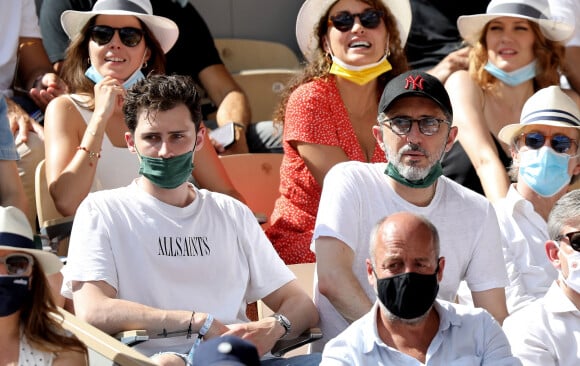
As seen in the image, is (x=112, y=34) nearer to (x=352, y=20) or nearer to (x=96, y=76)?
(x=96, y=76)

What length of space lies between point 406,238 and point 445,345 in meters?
0.38

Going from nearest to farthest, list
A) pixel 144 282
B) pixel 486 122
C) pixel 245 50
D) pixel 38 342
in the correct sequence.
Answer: pixel 38 342 → pixel 144 282 → pixel 486 122 → pixel 245 50

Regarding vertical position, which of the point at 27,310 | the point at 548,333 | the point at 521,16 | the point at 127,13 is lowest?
the point at 548,333

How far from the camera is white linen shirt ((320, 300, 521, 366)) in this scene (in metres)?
4.00

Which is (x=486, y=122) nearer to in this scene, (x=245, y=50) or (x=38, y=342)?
(x=245, y=50)

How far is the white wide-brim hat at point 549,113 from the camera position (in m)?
5.48

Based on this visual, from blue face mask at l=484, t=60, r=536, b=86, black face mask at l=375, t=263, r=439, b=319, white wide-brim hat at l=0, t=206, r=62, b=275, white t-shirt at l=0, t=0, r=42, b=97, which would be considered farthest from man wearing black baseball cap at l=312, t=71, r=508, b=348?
white t-shirt at l=0, t=0, r=42, b=97

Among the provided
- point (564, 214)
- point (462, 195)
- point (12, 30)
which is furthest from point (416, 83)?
point (12, 30)

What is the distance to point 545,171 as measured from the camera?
5.41 meters

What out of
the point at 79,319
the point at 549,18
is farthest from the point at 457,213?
the point at 549,18

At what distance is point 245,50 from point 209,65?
0.94m

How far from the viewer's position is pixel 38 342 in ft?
12.9

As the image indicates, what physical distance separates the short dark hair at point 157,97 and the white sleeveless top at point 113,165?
3.04 feet

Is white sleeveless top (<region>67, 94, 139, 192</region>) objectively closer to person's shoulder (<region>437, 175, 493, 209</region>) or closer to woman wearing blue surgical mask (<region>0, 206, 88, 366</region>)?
person's shoulder (<region>437, 175, 493, 209</region>)
